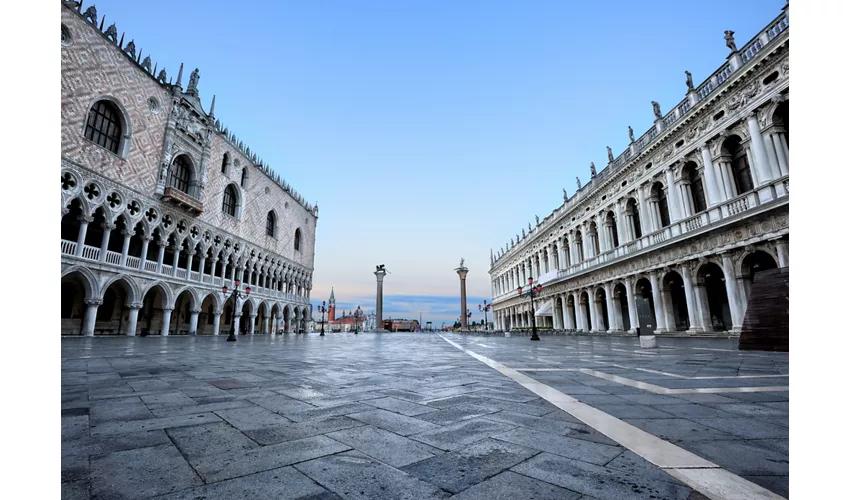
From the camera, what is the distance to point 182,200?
1035 inches

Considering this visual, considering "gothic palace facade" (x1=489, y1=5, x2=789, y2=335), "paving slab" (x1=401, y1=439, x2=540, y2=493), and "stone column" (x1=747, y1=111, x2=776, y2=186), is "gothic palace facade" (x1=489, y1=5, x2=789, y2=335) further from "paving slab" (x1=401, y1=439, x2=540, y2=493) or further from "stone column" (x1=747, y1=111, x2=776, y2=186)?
"paving slab" (x1=401, y1=439, x2=540, y2=493)

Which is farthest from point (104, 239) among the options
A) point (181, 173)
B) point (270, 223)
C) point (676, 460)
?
point (676, 460)

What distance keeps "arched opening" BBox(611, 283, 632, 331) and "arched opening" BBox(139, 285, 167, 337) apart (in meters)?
33.6

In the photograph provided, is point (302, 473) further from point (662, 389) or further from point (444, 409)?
point (662, 389)

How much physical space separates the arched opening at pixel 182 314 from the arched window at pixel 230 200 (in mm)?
8528

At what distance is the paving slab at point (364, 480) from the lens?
149cm

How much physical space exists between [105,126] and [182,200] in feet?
19.9

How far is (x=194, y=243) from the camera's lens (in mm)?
28891

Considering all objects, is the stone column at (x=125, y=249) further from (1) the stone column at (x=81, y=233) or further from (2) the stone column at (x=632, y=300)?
(2) the stone column at (x=632, y=300)

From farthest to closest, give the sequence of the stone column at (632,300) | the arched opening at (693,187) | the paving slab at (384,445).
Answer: the stone column at (632,300) → the arched opening at (693,187) → the paving slab at (384,445)

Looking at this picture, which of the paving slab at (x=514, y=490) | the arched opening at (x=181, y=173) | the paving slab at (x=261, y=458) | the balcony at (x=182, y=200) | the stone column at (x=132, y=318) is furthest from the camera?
the arched opening at (x=181, y=173)

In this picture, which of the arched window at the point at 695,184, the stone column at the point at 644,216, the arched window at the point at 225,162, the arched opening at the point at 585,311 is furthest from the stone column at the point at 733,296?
the arched window at the point at 225,162

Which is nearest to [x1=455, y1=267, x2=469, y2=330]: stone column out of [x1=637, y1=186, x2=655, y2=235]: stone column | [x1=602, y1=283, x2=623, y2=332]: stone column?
[x1=602, y1=283, x2=623, y2=332]: stone column
